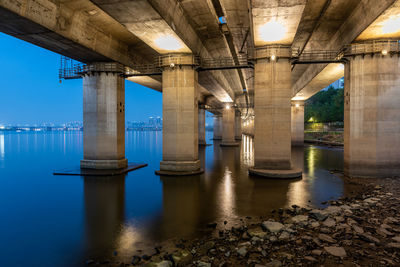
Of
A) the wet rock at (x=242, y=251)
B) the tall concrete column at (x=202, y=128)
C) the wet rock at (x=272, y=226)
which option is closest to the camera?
the wet rock at (x=242, y=251)

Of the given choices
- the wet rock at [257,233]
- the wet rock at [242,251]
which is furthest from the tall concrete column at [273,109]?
the wet rock at [242,251]

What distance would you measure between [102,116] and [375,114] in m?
19.5

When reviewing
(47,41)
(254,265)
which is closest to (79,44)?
(47,41)

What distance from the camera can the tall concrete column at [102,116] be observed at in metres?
19.2

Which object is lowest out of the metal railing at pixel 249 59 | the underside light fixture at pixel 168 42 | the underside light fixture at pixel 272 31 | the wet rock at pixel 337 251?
the wet rock at pixel 337 251

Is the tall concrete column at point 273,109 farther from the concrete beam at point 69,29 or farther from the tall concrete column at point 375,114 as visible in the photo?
the concrete beam at point 69,29

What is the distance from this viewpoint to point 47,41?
14.2m

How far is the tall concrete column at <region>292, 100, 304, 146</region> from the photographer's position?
140 feet

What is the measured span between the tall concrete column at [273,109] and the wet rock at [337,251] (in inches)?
399

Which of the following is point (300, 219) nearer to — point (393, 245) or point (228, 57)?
point (393, 245)

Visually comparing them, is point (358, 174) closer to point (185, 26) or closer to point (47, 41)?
point (185, 26)

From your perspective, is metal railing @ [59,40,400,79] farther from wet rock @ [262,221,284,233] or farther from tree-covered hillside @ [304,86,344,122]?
tree-covered hillside @ [304,86,344,122]

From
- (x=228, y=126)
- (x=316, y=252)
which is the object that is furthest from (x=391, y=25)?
(x=228, y=126)

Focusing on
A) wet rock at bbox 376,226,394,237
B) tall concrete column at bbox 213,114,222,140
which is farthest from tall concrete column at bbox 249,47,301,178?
tall concrete column at bbox 213,114,222,140
